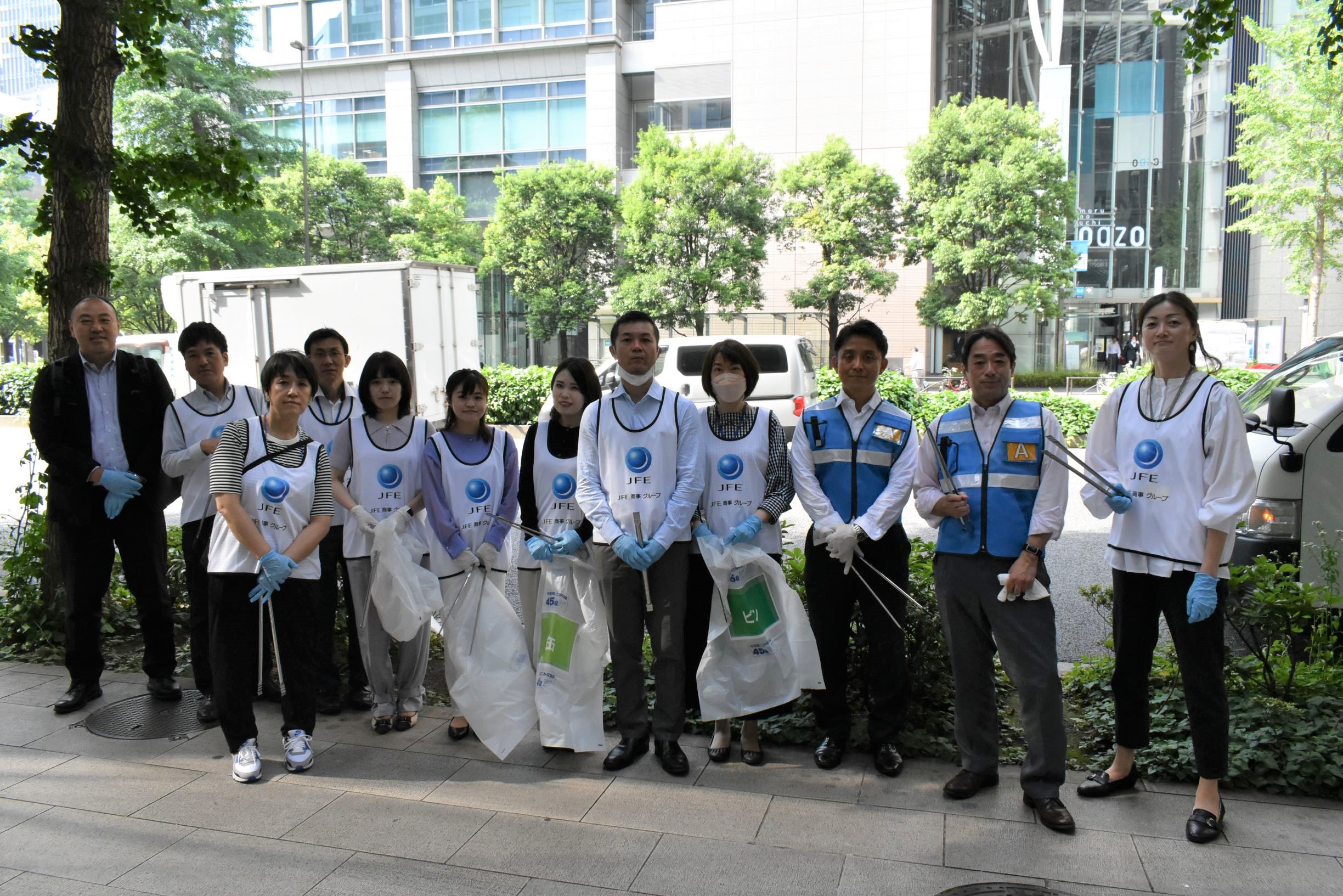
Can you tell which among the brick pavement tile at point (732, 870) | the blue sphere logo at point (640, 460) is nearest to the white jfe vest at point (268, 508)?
the blue sphere logo at point (640, 460)

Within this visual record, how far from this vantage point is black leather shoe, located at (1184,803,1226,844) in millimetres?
3355

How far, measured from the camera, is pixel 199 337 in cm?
468

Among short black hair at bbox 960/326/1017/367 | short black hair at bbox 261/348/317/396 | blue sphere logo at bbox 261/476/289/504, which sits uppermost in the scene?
short black hair at bbox 960/326/1017/367

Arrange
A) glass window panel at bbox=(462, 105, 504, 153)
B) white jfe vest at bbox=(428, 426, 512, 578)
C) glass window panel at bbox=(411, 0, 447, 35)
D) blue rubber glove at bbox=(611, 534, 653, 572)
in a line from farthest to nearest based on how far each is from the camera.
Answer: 1. glass window panel at bbox=(411, 0, 447, 35)
2. glass window panel at bbox=(462, 105, 504, 153)
3. white jfe vest at bbox=(428, 426, 512, 578)
4. blue rubber glove at bbox=(611, 534, 653, 572)

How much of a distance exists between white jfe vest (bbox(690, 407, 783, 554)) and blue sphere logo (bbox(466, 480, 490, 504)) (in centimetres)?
105

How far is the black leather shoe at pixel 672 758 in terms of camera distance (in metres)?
4.02

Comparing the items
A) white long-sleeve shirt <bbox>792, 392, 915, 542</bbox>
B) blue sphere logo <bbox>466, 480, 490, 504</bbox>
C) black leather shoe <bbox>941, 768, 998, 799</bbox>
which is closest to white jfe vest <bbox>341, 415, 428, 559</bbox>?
blue sphere logo <bbox>466, 480, 490, 504</bbox>

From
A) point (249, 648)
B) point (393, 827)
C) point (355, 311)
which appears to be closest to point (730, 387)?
point (393, 827)

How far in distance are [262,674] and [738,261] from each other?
25.1 meters

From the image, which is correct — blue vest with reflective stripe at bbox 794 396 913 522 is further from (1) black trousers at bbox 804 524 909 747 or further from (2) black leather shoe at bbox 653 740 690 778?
(2) black leather shoe at bbox 653 740 690 778

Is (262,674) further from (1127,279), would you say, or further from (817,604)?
(1127,279)

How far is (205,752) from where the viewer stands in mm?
4332

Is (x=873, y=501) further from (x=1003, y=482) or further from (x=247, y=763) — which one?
(x=247, y=763)

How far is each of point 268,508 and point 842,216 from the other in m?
27.5
